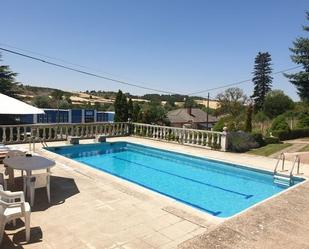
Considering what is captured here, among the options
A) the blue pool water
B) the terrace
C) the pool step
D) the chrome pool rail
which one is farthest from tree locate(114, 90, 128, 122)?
the pool step

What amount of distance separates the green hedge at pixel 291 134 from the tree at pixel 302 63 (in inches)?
156

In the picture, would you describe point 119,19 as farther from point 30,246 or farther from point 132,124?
point 30,246

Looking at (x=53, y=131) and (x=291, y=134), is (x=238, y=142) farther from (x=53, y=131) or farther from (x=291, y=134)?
(x=53, y=131)

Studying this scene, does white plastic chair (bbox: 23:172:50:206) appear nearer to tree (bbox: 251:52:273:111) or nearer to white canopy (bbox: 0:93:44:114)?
white canopy (bbox: 0:93:44:114)

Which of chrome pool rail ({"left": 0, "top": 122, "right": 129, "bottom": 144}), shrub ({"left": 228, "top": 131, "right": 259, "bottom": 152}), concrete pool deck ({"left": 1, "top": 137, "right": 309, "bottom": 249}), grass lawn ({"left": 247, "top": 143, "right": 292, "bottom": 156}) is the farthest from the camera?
shrub ({"left": 228, "top": 131, "right": 259, "bottom": 152})

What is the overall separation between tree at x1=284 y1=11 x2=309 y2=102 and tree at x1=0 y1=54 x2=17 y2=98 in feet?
87.2

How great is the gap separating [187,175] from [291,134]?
41.5ft

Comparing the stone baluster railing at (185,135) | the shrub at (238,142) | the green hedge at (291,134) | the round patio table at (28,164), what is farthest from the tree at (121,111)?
the round patio table at (28,164)

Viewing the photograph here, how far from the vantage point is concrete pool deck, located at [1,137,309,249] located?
14.3 feet

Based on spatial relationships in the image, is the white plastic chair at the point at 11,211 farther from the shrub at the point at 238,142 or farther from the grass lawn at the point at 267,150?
the grass lawn at the point at 267,150

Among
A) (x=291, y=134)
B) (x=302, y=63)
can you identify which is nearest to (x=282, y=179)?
(x=291, y=134)

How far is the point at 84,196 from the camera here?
648 cm

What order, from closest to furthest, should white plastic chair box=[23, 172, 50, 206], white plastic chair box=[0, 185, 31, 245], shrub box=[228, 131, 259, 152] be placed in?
1. white plastic chair box=[0, 185, 31, 245]
2. white plastic chair box=[23, 172, 50, 206]
3. shrub box=[228, 131, 259, 152]

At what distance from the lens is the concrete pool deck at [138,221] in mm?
4367
